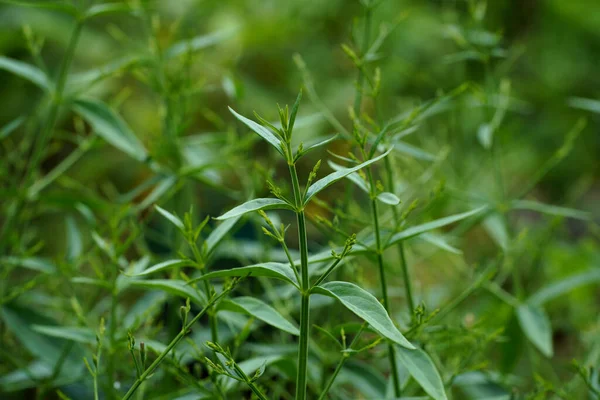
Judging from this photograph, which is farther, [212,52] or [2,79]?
[212,52]

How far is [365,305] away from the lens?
34cm

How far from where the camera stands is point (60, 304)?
2.35 ft

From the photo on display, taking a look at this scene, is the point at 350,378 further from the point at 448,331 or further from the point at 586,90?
the point at 586,90

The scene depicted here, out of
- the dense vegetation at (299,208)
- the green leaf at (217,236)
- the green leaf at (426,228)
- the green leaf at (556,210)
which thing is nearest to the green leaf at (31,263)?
the dense vegetation at (299,208)

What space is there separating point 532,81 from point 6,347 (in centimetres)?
151

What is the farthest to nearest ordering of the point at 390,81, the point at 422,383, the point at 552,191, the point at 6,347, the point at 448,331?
the point at 552,191, the point at 390,81, the point at 6,347, the point at 448,331, the point at 422,383

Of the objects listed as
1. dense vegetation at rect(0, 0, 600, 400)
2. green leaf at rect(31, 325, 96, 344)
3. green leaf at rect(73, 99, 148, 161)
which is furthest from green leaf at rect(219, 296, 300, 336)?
green leaf at rect(73, 99, 148, 161)

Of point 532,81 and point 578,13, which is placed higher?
point 578,13

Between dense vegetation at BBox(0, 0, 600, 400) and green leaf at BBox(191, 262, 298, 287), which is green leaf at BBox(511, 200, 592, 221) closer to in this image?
dense vegetation at BBox(0, 0, 600, 400)

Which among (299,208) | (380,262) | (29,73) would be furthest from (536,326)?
(29,73)

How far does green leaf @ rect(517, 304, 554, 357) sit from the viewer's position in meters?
0.59

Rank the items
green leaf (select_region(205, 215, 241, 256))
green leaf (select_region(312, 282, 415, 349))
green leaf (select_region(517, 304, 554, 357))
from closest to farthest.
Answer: green leaf (select_region(312, 282, 415, 349)) → green leaf (select_region(205, 215, 241, 256)) → green leaf (select_region(517, 304, 554, 357))

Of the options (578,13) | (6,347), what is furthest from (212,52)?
(6,347)

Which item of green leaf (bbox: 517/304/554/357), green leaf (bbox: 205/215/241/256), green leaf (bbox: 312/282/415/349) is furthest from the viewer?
green leaf (bbox: 517/304/554/357)
